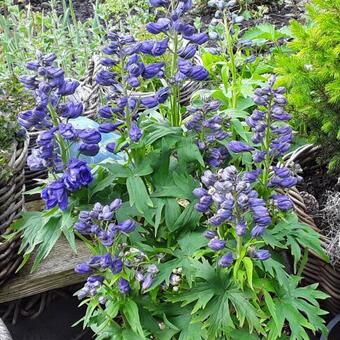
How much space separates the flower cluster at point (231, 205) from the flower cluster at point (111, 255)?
0.17 metres

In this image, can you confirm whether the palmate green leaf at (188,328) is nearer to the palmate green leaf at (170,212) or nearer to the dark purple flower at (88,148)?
the palmate green leaf at (170,212)

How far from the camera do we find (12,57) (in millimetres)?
3174

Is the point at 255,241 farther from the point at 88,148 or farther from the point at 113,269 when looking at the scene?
the point at 88,148

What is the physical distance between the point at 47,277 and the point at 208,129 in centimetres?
83

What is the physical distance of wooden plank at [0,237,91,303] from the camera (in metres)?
2.07

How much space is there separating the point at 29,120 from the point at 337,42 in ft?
3.70

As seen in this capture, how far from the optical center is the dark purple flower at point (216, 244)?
1489 mm

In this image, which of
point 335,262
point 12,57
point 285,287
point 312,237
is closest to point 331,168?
point 335,262

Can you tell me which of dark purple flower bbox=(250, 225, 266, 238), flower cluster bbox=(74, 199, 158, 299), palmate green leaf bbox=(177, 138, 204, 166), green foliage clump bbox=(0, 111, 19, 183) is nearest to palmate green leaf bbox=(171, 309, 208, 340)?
flower cluster bbox=(74, 199, 158, 299)

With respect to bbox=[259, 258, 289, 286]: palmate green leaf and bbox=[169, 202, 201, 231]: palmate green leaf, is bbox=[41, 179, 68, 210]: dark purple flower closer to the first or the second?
bbox=[169, 202, 201, 231]: palmate green leaf

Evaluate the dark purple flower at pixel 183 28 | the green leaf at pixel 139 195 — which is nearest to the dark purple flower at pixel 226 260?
the green leaf at pixel 139 195

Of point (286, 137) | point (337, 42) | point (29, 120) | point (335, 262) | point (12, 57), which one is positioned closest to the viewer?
point (29, 120)

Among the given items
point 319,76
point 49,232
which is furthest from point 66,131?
point 319,76

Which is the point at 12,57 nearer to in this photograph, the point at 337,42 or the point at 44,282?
the point at 44,282
